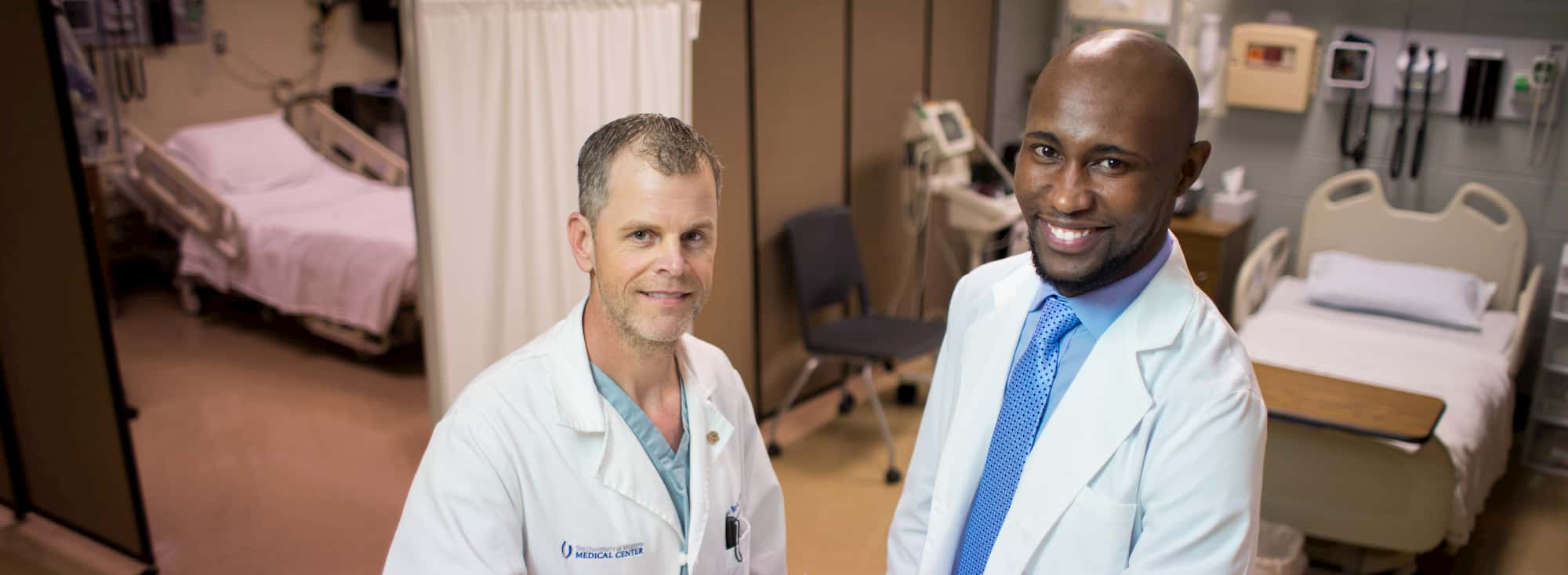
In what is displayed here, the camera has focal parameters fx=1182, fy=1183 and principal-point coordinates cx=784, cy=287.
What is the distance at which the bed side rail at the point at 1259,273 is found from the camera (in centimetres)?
440

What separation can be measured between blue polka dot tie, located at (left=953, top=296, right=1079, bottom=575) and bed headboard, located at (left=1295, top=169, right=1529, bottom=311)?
349 cm

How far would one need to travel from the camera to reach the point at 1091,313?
5.01 ft

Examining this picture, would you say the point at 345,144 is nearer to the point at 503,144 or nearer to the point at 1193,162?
the point at 503,144

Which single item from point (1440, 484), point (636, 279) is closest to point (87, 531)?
point (636, 279)

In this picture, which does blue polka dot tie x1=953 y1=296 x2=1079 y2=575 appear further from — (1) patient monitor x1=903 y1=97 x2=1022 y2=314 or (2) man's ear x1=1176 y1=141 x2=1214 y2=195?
(1) patient monitor x1=903 y1=97 x2=1022 y2=314

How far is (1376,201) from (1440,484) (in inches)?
71.5

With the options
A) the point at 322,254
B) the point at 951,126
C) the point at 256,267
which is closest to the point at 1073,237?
the point at 951,126

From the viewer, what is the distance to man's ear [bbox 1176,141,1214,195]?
1.45 metres

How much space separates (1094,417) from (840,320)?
2854 mm

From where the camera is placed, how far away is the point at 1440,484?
9.98ft

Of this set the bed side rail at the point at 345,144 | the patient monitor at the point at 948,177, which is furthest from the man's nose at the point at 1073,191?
the bed side rail at the point at 345,144

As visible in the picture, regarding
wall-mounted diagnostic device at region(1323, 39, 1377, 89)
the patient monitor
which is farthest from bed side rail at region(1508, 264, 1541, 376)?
the patient monitor

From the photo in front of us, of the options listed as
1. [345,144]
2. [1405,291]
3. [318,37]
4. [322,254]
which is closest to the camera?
[1405,291]

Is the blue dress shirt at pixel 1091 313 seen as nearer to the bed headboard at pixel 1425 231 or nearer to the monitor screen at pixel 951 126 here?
the monitor screen at pixel 951 126
